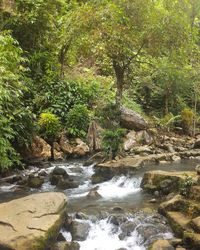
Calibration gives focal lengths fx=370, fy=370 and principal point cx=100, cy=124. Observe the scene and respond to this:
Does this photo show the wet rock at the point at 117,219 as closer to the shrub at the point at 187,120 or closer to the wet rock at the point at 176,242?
the wet rock at the point at 176,242

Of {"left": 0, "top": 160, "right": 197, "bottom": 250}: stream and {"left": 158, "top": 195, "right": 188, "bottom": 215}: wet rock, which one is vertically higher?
{"left": 158, "top": 195, "right": 188, "bottom": 215}: wet rock

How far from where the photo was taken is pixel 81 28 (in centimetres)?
1499

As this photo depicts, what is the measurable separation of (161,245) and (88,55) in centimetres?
1247

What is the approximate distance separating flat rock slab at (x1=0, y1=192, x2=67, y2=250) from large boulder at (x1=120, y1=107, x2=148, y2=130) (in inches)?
353

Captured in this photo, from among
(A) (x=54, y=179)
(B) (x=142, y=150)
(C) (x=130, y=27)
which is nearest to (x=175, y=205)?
(A) (x=54, y=179)

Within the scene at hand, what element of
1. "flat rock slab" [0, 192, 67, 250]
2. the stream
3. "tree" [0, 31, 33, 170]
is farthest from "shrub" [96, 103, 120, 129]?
"flat rock slab" [0, 192, 67, 250]

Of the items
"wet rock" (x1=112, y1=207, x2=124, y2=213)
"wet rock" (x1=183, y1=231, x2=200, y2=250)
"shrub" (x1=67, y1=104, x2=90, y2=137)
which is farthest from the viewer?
"shrub" (x1=67, y1=104, x2=90, y2=137)

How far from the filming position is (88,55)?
17.3 metres

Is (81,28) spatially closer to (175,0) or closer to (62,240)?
(175,0)

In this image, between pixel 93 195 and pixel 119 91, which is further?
pixel 119 91

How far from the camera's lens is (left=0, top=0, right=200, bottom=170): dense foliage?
13.0 meters

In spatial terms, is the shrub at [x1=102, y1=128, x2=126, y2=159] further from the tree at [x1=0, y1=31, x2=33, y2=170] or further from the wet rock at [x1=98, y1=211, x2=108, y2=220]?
the wet rock at [x1=98, y1=211, x2=108, y2=220]

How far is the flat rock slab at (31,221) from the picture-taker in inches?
224

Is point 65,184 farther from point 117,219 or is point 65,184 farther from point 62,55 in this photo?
point 62,55
